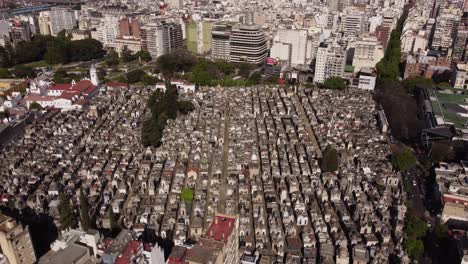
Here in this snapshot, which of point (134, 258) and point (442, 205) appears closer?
point (134, 258)

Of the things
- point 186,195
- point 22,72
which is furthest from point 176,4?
point 186,195

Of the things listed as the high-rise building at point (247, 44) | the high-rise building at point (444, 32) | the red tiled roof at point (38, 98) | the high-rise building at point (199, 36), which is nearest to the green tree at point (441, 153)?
the high-rise building at point (247, 44)

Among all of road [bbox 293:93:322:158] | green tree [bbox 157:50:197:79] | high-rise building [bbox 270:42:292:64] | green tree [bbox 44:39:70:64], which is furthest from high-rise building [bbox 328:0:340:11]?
green tree [bbox 44:39:70:64]

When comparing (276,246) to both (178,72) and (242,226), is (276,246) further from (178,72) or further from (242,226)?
(178,72)

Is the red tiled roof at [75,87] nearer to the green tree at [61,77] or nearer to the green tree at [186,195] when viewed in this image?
the green tree at [61,77]

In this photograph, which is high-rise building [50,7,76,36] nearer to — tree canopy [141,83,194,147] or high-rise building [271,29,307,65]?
high-rise building [271,29,307,65]

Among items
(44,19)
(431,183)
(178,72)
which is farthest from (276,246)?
(44,19)

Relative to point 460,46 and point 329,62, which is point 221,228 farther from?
point 460,46
